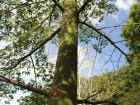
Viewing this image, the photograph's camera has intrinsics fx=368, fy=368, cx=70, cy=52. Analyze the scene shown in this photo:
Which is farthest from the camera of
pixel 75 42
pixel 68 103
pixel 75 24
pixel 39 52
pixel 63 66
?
pixel 39 52

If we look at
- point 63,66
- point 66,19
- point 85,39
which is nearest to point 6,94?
point 85,39

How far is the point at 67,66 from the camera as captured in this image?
162 inches

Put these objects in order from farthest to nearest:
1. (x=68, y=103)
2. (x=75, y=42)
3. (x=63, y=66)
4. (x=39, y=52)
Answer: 1. (x=39, y=52)
2. (x=75, y=42)
3. (x=63, y=66)
4. (x=68, y=103)

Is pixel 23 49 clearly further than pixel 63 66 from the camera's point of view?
Yes

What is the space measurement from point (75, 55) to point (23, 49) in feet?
11.9

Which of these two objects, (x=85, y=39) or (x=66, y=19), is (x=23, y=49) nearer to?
(x=85, y=39)

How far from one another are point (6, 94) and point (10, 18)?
1.63 metres

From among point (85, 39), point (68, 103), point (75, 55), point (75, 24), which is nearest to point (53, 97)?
point (68, 103)

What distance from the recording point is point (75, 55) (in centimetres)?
434

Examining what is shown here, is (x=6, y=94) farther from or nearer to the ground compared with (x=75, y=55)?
nearer to the ground

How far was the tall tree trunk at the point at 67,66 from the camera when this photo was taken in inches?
151

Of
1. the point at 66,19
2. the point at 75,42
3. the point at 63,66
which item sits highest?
the point at 66,19

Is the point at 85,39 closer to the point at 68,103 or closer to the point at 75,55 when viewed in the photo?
the point at 75,55

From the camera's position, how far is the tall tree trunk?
3.82 m
